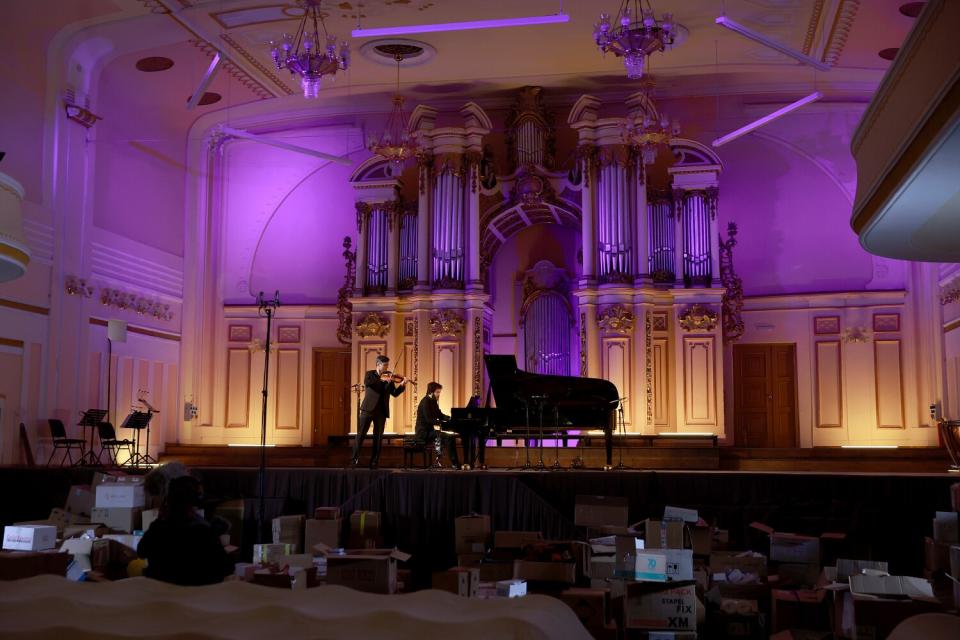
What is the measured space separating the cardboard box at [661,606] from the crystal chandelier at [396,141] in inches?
Result: 318

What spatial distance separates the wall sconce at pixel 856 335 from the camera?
13.3m

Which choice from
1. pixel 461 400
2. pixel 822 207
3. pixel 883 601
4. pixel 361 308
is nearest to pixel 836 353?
pixel 822 207

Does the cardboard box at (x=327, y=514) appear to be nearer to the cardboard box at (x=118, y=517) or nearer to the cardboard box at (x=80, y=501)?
the cardboard box at (x=118, y=517)

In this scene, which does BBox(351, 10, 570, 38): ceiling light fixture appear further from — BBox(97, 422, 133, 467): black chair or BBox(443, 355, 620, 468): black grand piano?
BBox(97, 422, 133, 467): black chair

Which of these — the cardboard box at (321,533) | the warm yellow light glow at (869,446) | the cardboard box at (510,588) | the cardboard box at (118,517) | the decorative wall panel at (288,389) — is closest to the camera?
the cardboard box at (510,588)

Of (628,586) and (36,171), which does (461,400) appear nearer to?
(36,171)

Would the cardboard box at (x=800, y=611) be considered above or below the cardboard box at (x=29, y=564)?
below

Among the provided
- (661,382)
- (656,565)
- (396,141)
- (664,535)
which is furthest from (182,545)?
(396,141)

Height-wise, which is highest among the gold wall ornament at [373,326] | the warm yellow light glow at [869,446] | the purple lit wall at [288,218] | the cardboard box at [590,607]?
the purple lit wall at [288,218]

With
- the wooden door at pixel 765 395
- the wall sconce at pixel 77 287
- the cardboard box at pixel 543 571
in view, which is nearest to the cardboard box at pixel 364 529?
the cardboard box at pixel 543 571

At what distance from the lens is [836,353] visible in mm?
13445

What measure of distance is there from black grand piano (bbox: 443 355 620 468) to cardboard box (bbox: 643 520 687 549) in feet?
12.1

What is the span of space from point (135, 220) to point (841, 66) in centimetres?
1061

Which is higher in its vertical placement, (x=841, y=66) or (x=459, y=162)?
(x=841, y=66)
